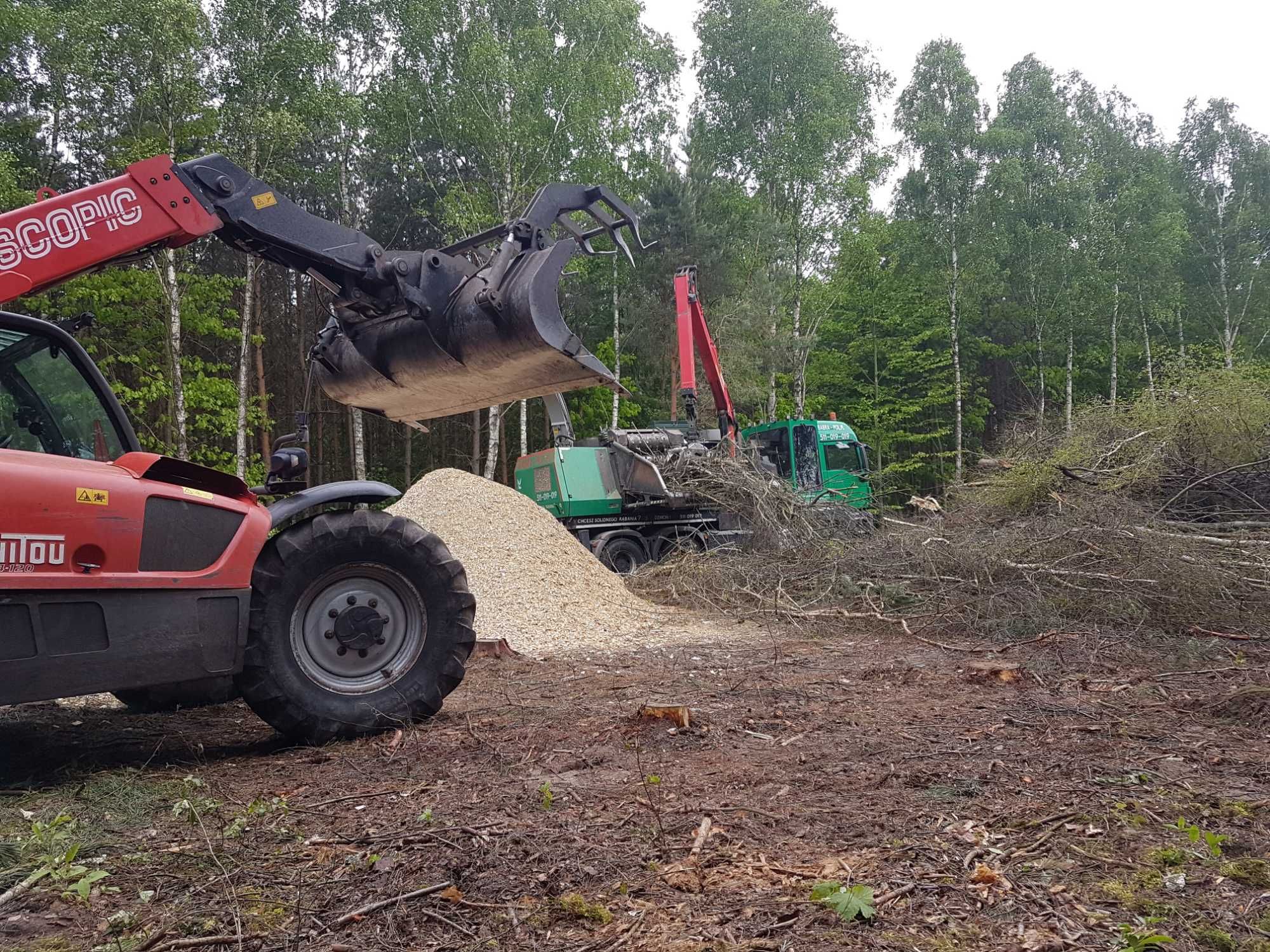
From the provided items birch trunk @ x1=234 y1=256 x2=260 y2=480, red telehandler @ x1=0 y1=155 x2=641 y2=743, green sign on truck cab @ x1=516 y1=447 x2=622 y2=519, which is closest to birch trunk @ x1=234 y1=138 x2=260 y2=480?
birch trunk @ x1=234 y1=256 x2=260 y2=480

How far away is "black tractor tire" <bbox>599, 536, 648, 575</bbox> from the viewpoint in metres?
14.2

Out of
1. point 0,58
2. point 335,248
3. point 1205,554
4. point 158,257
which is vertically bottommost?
point 1205,554

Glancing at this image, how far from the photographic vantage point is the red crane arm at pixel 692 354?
14.1m

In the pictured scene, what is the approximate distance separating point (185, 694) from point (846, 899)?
399cm

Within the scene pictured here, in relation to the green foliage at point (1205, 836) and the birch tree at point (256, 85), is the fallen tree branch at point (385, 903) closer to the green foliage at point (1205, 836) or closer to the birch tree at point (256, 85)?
the green foliage at point (1205, 836)

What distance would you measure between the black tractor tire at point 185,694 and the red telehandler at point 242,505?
Result: 2 cm

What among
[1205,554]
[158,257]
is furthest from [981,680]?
[158,257]

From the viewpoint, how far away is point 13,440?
13.3 ft

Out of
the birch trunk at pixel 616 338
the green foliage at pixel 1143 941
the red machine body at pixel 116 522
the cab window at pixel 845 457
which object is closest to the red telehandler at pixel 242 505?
the red machine body at pixel 116 522

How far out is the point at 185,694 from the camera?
505 centimetres

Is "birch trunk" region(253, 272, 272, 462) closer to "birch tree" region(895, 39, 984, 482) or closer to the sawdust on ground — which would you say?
the sawdust on ground

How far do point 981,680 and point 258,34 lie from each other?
751 inches

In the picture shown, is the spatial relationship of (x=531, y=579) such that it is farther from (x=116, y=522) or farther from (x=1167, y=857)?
(x=1167, y=857)

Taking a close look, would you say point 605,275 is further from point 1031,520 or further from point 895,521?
point 1031,520
